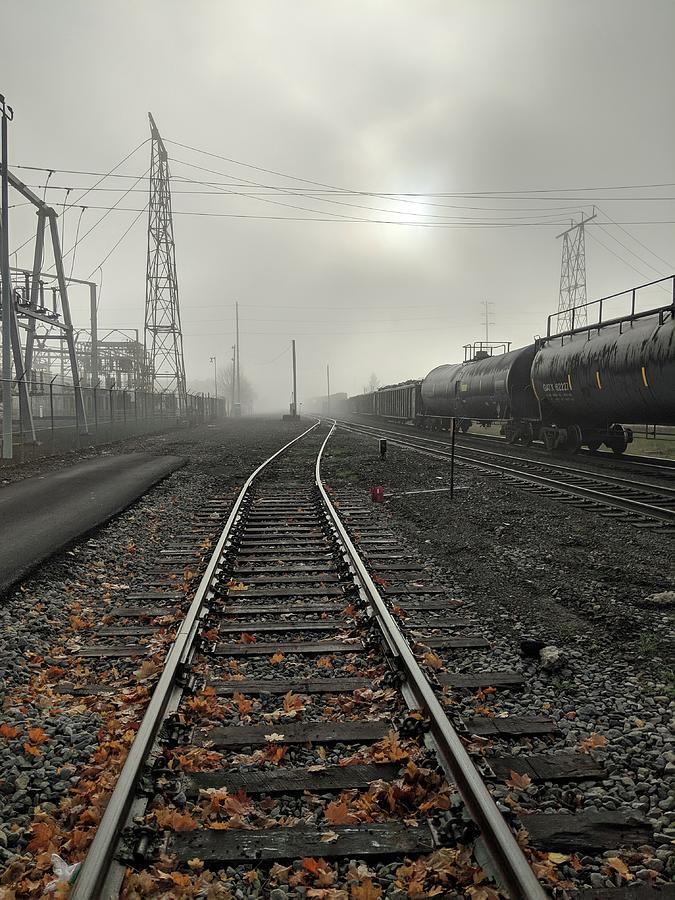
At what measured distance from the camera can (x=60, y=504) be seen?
10.5 meters

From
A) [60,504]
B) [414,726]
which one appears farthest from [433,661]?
[60,504]

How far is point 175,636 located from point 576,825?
3.04 meters

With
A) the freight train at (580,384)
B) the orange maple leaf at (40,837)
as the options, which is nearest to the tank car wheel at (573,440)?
the freight train at (580,384)

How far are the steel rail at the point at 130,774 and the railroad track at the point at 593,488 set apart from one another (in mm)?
6878

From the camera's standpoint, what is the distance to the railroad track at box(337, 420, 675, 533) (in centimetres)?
927

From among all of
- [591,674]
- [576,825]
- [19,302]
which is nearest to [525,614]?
[591,674]

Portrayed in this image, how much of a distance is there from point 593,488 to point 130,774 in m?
10.8

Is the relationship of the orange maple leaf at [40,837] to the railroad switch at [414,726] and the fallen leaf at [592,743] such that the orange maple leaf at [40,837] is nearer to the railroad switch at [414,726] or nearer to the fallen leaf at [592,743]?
the railroad switch at [414,726]

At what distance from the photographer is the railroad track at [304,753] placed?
2342 mm

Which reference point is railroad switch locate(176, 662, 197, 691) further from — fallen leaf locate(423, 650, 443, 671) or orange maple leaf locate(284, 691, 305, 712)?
fallen leaf locate(423, 650, 443, 671)

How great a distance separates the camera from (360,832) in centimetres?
247

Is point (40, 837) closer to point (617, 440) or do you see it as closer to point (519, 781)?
point (519, 781)

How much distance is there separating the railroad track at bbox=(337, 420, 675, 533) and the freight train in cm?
189

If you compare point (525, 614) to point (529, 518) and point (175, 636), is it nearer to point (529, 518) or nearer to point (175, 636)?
point (175, 636)
